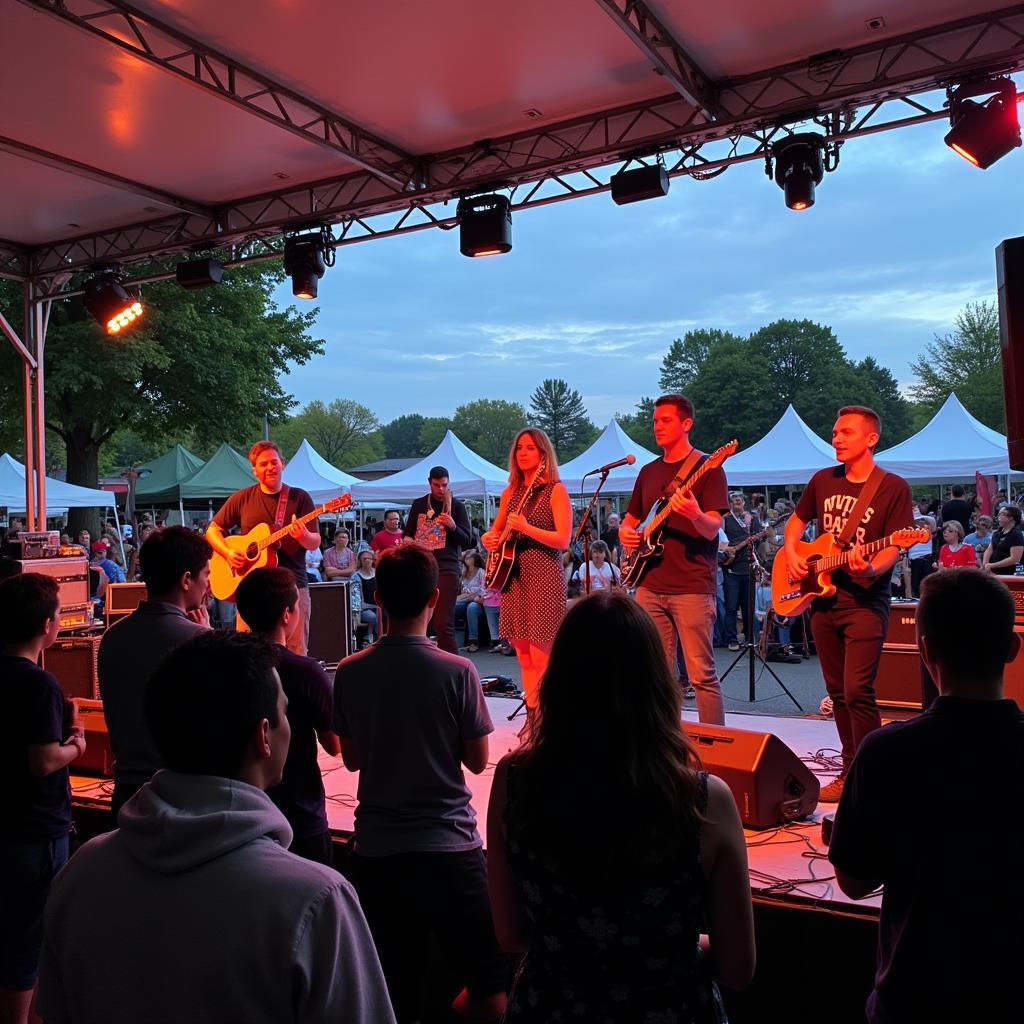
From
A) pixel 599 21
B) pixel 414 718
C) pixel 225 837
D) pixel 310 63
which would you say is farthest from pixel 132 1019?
pixel 310 63

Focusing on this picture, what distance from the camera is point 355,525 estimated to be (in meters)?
26.6

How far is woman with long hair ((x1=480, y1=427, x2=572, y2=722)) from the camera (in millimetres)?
5598

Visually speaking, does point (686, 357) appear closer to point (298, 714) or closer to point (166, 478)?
point (166, 478)

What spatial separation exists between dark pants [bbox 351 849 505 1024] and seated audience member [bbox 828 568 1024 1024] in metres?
1.27

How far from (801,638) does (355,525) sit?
17.2 meters

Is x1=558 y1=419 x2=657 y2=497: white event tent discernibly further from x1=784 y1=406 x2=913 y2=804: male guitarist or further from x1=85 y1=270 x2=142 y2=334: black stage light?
x1=784 y1=406 x2=913 y2=804: male guitarist

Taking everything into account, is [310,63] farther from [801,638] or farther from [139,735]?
[801,638]

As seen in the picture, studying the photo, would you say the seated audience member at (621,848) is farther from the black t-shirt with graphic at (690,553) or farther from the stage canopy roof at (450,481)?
the stage canopy roof at (450,481)

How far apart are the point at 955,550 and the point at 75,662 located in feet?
32.1

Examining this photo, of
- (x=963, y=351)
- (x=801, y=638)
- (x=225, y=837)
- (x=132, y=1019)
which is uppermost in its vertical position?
(x=963, y=351)

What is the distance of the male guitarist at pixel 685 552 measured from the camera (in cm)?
494

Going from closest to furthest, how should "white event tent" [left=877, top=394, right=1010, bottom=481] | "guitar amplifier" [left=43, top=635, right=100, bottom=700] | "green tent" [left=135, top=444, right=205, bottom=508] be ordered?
"guitar amplifier" [left=43, top=635, right=100, bottom=700]
"white event tent" [left=877, top=394, right=1010, bottom=481]
"green tent" [left=135, top=444, right=205, bottom=508]

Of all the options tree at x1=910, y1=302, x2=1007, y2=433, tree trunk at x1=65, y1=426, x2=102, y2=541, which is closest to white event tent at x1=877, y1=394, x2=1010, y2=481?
tree trunk at x1=65, y1=426, x2=102, y2=541

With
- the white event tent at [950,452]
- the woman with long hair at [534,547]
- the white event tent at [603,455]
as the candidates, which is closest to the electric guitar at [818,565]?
the woman with long hair at [534,547]
